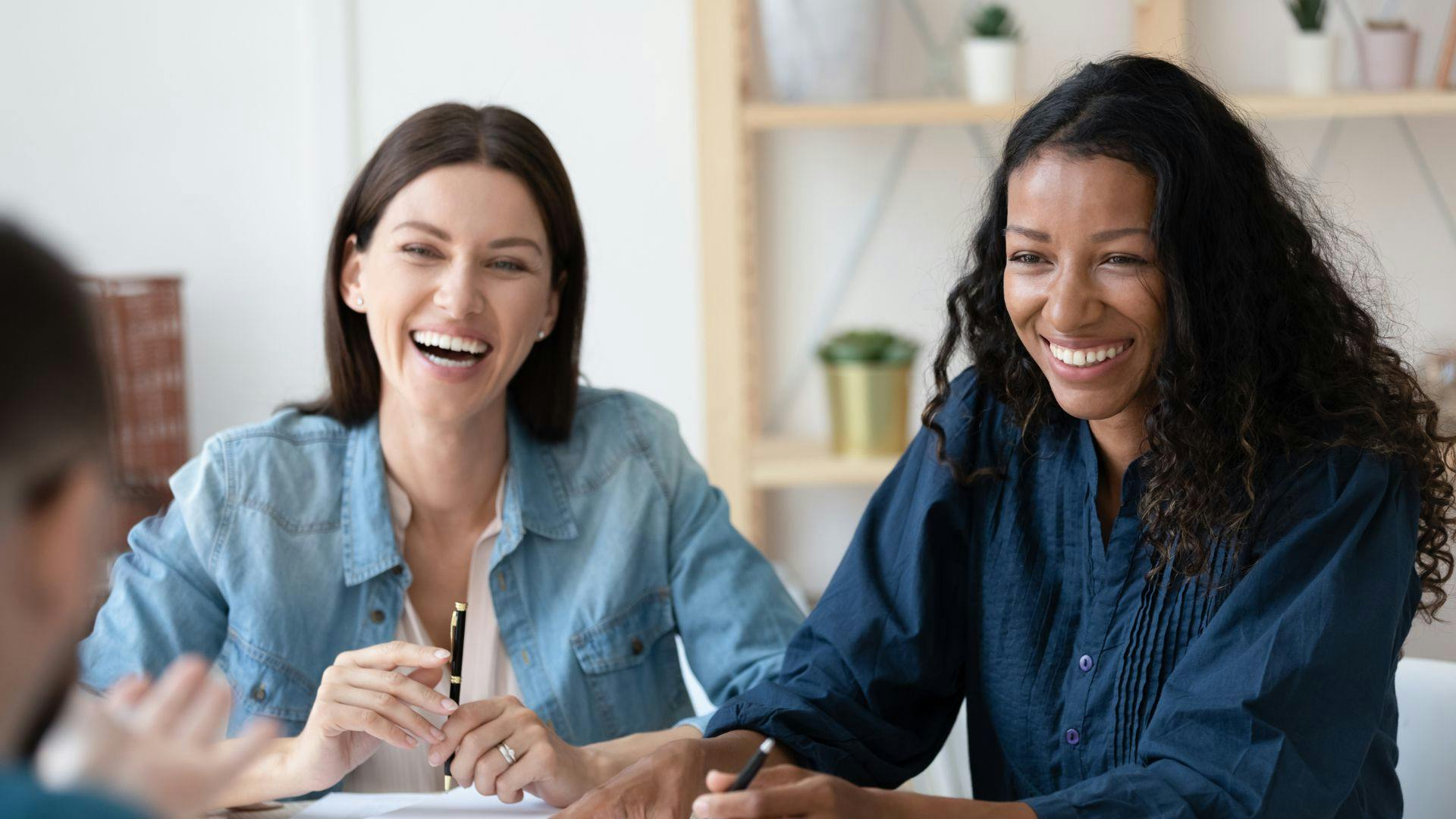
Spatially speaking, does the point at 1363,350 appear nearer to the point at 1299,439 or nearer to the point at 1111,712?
A: the point at 1299,439

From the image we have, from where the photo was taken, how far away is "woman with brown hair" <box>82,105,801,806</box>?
4.95ft

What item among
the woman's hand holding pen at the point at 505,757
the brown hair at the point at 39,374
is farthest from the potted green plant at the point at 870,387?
the brown hair at the point at 39,374

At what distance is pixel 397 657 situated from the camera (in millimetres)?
1255

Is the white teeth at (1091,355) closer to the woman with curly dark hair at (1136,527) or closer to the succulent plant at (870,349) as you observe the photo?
the woman with curly dark hair at (1136,527)

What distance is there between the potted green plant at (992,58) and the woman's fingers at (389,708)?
1.60 meters

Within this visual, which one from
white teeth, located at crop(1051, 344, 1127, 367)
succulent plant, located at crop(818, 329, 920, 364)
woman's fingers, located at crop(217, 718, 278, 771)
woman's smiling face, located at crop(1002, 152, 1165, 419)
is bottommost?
succulent plant, located at crop(818, 329, 920, 364)

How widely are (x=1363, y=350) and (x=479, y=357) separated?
3.02ft

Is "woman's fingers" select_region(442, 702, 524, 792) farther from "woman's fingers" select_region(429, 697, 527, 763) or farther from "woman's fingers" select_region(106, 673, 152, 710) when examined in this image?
"woman's fingers" select_region(106, 673, 152, 710)

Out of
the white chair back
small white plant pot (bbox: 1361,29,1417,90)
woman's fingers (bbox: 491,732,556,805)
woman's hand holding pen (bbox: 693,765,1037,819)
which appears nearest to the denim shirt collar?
woman's fingers (bbox: 491,732,556,805)

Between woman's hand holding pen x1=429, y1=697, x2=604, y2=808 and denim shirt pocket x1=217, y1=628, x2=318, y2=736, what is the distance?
28 cm

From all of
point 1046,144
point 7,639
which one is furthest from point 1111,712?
point 7,639

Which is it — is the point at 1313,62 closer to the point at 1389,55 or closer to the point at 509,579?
the point at 1389,55

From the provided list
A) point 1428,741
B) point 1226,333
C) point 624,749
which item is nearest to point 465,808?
point 624,749

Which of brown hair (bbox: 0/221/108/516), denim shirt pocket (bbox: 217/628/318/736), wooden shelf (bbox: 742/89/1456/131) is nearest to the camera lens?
brown hair (bbox: 0/221/108/516)
